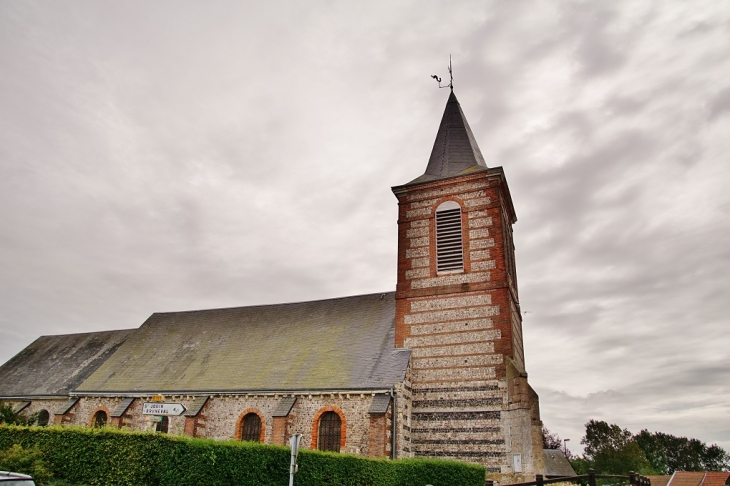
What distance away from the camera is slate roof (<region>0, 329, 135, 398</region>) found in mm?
28630

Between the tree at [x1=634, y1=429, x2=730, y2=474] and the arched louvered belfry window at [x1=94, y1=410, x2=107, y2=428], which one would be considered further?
the tree at [x1=634, y1=429, x2=730, y2=474]

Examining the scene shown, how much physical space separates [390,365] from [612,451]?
54.5 metres

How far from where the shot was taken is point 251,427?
21938mm

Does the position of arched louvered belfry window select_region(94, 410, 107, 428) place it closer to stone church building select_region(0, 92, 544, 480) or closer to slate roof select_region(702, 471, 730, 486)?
stone church building select_region(0, 92, 544, 480)

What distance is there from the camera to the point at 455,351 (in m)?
20.7

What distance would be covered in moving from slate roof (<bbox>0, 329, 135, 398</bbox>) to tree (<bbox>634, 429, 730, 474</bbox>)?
3323 inches

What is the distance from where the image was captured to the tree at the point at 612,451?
59.1 meters

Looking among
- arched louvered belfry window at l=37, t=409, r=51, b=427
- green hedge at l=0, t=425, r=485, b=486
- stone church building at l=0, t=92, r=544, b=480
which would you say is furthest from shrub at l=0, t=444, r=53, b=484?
arched louvered belfry window at l=37, t=409, r=51, b=427

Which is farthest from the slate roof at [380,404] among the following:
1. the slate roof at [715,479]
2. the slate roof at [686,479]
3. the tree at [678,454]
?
the tree at [678,454]

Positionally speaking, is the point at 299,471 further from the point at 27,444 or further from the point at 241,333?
the point at 241,333

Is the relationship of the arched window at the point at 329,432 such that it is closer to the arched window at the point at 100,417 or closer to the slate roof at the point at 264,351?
the slate roof at the point at 264,351

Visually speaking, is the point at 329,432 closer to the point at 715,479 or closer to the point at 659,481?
the point at 715,479

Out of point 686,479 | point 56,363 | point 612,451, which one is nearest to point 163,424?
point 56,363

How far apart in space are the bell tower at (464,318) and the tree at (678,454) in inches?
3118
